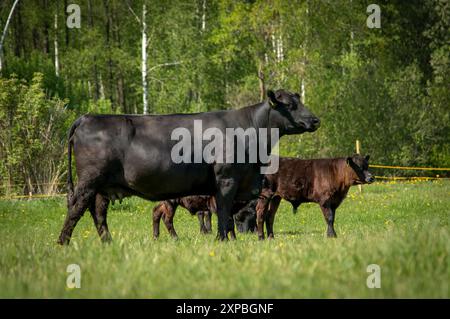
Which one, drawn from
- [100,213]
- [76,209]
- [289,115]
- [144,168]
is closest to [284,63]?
[289,115]

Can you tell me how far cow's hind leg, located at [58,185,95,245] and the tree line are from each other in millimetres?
14349

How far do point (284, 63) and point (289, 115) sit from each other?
2592 centimetres

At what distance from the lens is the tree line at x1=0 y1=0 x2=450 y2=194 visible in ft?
115

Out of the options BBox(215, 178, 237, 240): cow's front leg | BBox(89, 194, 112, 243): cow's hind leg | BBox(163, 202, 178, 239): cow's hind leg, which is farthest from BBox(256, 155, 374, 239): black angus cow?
BBox(89, 194, 112, 243): cow's hind leg

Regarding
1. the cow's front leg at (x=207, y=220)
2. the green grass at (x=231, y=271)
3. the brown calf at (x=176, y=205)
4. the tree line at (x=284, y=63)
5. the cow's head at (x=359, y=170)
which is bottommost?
the cow's front leg at (x=207, y=220)

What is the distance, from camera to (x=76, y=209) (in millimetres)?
10562

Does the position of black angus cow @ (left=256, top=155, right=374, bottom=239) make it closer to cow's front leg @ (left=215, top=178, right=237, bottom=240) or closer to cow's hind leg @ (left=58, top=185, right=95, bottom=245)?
cow's front leg @ (left=215, top=178, right=237, bottom=240)

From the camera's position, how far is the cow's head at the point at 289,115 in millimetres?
11766

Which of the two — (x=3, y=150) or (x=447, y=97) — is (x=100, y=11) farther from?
(x=3, y=150)

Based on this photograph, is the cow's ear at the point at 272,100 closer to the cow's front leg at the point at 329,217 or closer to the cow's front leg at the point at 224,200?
the cow's front leg at the point at 224,200

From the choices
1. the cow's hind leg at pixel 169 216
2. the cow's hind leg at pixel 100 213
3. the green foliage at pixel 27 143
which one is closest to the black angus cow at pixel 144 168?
the cow's hind leg at pixel 100 213

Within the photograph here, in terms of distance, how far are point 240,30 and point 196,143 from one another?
29.2 metres

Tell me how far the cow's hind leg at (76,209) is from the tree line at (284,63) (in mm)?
14349

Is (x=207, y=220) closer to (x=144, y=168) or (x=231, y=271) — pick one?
(x=144, y=168)
